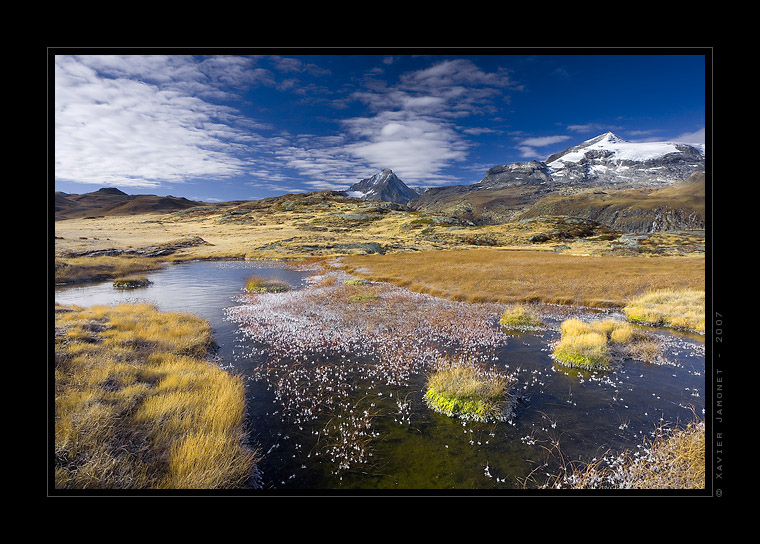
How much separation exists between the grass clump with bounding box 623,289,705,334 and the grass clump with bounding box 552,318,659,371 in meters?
4.16

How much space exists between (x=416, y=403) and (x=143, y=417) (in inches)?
302

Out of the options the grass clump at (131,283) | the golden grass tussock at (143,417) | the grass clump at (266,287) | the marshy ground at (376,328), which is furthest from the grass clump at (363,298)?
the grass clump at (131,283)

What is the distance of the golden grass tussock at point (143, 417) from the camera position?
19.0 ft

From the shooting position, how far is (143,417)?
25.2 feet

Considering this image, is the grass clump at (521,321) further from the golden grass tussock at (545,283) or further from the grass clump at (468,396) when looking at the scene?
the grass clump at (468,396)

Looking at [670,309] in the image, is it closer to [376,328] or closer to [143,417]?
[376,328]

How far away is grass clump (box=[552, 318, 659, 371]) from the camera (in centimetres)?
1304

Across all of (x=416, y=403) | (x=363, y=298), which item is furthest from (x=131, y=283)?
(x=416, y=403)

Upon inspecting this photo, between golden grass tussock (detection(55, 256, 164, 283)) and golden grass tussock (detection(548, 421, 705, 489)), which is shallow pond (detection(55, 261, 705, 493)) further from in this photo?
golden grass tussock (detection(55, 256, 164, 283))
